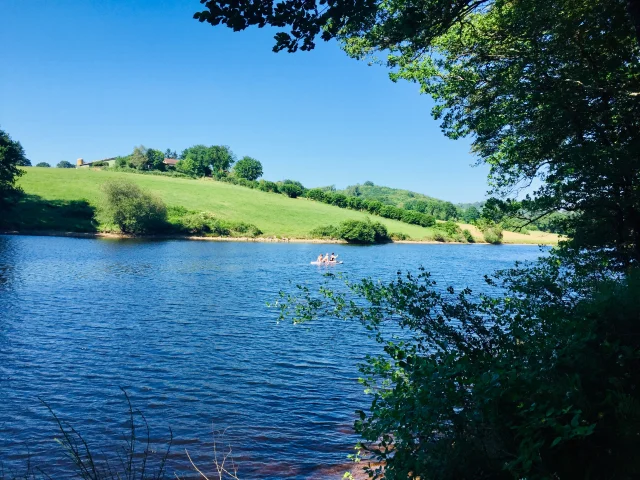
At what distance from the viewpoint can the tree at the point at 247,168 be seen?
154m

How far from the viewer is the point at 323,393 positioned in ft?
44.8

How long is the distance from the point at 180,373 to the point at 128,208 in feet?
207

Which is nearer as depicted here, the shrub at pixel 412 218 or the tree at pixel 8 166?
the tree at pixel 8 166

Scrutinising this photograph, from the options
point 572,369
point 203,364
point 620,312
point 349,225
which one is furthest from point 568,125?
point 349,225

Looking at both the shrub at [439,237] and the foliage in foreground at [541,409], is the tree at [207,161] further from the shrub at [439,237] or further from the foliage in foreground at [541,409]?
the foliage in foreground at [541,409]

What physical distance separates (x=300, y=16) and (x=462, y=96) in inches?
288

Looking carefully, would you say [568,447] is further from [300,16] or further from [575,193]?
[575,193]

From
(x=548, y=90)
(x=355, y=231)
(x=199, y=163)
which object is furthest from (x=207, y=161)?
(x=548, y=90)

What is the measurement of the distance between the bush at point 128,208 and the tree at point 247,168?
79.2 m

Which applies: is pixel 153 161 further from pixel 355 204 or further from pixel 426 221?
pixel 426 221

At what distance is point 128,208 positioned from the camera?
71938 mm

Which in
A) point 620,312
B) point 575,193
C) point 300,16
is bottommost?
point 620,312

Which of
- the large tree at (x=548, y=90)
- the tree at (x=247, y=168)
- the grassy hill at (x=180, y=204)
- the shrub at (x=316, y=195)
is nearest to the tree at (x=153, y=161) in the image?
the tree at (x=247, y=168)

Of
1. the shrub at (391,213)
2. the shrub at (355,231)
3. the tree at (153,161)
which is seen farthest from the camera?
the tree at (153,161)
